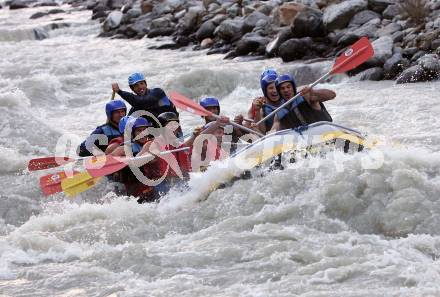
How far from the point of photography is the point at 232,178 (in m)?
7.46

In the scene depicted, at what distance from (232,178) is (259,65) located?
9.25m

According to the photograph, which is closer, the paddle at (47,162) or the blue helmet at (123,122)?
the blue helmet at (123,122)

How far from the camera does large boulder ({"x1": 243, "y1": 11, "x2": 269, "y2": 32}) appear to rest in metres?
19.2

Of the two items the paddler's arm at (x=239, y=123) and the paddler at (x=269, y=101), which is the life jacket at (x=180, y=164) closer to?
the paddler's arm at (x=239, y=123)

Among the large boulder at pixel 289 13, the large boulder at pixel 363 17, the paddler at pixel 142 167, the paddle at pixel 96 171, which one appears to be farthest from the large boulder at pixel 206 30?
the paddle at pixel 96 171

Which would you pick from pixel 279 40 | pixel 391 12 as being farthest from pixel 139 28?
pixel 391 12

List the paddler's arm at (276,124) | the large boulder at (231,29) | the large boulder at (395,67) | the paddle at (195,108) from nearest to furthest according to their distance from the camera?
the paddle at (195,108) → the paddler's arm at (276,124) → the large boulder at (395,67) → the large boulder at (231,29)

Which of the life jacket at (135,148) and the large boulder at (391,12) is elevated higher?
the large boulder at (391,12)

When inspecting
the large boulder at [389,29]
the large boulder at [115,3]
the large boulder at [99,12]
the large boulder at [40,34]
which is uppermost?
the large boulder at [115,3]

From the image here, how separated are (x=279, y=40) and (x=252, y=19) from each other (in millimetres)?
2554

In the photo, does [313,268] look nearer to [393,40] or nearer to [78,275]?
[78,275]

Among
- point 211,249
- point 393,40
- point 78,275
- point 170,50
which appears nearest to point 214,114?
point 211,249

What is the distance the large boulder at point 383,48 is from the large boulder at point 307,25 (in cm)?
249

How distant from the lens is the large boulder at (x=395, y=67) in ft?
45.1
